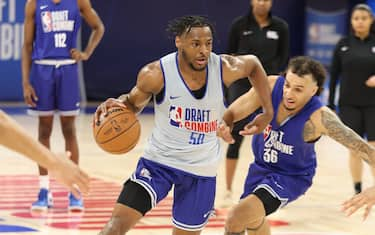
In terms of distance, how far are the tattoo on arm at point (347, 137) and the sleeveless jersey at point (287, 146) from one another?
0.50 feet

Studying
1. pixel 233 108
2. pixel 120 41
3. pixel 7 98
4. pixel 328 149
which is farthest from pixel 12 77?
pixel 233 108

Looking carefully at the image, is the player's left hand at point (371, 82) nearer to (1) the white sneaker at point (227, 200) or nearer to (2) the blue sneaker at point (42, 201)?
(1) the white sneaker at point (227, 200)

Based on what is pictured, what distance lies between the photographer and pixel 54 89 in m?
8.23

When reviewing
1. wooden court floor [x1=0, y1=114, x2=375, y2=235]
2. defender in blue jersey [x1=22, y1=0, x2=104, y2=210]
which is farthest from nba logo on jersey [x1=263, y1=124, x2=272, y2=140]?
defender in blue jersey [x1=22, y1=0, x2=104, y2=210]

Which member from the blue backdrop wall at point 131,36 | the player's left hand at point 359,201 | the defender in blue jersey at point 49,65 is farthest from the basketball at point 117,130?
the blue backdrop wall at point 131,36

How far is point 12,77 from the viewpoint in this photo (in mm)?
16156

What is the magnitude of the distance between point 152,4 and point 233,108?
1112cm

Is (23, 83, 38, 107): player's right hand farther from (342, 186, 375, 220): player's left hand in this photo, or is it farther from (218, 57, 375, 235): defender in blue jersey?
(342, 186, 375, 220): player's left hand

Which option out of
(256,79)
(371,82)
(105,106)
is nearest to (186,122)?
(105,106)

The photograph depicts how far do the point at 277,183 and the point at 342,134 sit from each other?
0.53 meters

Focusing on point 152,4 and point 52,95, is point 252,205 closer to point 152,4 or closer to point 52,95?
point 52,95

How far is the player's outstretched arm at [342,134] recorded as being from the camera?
5859 millimetres

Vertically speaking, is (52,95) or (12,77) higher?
(52,95)

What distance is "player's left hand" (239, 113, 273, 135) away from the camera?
19.8 feet
